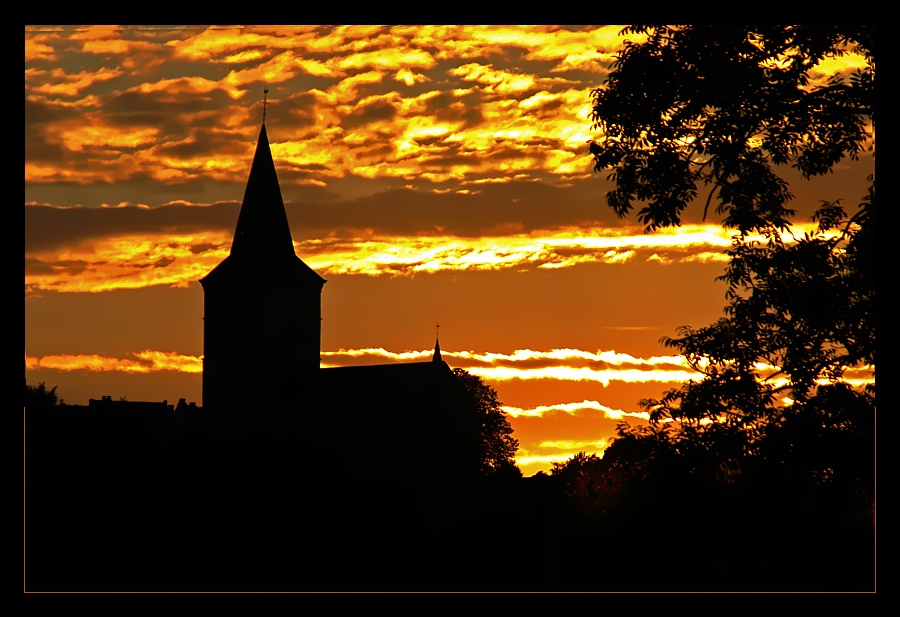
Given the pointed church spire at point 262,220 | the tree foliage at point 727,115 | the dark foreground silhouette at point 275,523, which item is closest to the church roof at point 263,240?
the pointed church spire at point 262,220

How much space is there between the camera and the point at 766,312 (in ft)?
37.9

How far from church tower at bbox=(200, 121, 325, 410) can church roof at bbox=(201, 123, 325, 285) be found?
62 mm

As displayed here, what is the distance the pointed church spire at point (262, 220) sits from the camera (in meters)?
61.3

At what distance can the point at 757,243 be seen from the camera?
11.7m

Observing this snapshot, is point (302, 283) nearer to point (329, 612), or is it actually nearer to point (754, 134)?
point (754, 134)

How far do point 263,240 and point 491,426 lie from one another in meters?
19.0

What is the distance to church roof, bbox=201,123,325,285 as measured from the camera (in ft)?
205

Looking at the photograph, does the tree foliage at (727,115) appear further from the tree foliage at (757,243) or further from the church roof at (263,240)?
the church roof at (263,240)

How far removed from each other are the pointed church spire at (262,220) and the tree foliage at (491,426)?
1531 centimetres

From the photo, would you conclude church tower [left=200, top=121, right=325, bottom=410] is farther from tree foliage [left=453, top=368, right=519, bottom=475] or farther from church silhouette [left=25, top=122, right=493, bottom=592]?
tree foliage [left=453, top=368, right=519, bottom=475]

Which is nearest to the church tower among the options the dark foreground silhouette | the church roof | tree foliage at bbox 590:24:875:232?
the church roof

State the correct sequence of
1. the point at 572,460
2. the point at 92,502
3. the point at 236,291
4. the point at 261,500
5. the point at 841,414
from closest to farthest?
the point at 841,414 → the point at 92,502 → the point at 261,500 → the point at 572,460 → the point at 236,291

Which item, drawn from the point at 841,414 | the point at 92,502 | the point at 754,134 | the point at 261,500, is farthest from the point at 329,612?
the point at 261,500
